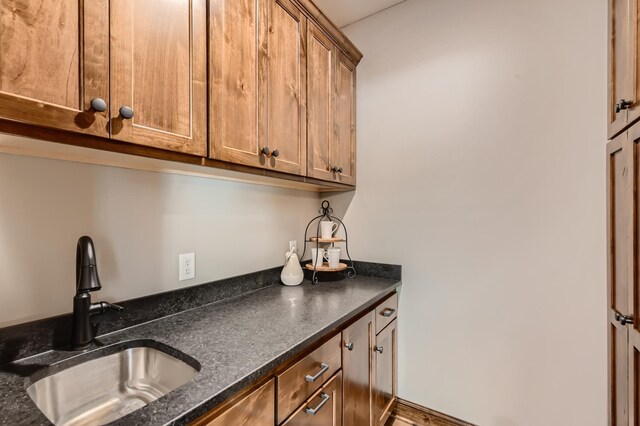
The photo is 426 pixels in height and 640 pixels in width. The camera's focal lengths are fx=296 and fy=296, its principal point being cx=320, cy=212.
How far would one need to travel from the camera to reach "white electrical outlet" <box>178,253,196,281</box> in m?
1.30

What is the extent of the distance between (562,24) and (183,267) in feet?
7.10

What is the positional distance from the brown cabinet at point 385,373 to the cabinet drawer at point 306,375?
1.50ft

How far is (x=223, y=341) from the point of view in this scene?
3.22 feet

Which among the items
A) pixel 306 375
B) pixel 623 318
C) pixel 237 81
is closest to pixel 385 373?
pixel 306 375

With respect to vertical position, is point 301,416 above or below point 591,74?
below

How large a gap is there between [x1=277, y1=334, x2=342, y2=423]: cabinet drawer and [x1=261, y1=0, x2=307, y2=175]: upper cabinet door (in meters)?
0.79

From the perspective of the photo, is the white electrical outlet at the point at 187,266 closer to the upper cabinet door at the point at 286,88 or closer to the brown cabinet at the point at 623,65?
the upper cabinet door at the point at 286,88

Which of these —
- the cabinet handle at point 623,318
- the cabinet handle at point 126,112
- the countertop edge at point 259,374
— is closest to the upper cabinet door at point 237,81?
the cabinet handle at point 126,112

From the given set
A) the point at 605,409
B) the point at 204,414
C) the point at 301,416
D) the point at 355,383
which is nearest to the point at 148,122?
the point at 204,414

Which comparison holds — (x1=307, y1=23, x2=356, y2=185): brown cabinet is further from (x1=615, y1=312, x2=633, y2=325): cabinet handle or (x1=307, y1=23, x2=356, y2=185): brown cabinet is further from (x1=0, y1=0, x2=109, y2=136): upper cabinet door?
(x1=615, y1=312, x2=633, y2=325): cabinet handle

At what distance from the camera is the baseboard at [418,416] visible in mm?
1731

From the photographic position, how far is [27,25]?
671 mm

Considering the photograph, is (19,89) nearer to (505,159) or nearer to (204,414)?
(204,414)

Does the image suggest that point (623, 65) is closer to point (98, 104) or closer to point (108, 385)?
point (98, 104)
